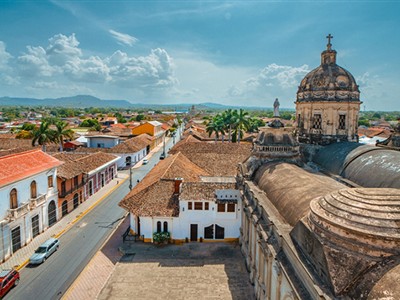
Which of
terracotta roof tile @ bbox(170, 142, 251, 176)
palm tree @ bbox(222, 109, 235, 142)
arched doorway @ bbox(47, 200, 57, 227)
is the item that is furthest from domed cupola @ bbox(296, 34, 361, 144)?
palm tree @ bbox(222, 109, 235, 142)

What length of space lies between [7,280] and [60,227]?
1257 centimetres

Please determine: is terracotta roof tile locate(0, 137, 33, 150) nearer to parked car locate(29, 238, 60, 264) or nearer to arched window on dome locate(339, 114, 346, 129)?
parked car locate(29, 238, 60, 264)

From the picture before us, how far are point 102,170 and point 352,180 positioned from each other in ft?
128

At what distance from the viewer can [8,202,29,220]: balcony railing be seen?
27141mm

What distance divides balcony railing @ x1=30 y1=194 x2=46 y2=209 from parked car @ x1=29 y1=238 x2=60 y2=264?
439cm

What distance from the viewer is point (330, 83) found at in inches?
1205

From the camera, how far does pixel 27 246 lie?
29781mm

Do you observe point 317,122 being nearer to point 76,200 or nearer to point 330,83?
point 330,83

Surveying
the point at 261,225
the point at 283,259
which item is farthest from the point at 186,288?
the point at 283,259

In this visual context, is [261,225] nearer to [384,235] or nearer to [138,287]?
[384,235]

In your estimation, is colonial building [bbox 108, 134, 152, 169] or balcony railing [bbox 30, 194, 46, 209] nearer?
balcony railing [bbox 30, 194, 46, 209]

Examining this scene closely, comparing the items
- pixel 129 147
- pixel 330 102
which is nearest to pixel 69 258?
pixel 330 102

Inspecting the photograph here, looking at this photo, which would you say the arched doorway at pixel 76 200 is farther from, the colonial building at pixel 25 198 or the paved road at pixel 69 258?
the colonial building at pixel 25 198

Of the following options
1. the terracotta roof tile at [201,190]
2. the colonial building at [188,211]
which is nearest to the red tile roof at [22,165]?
the colonial building at [188,211]
